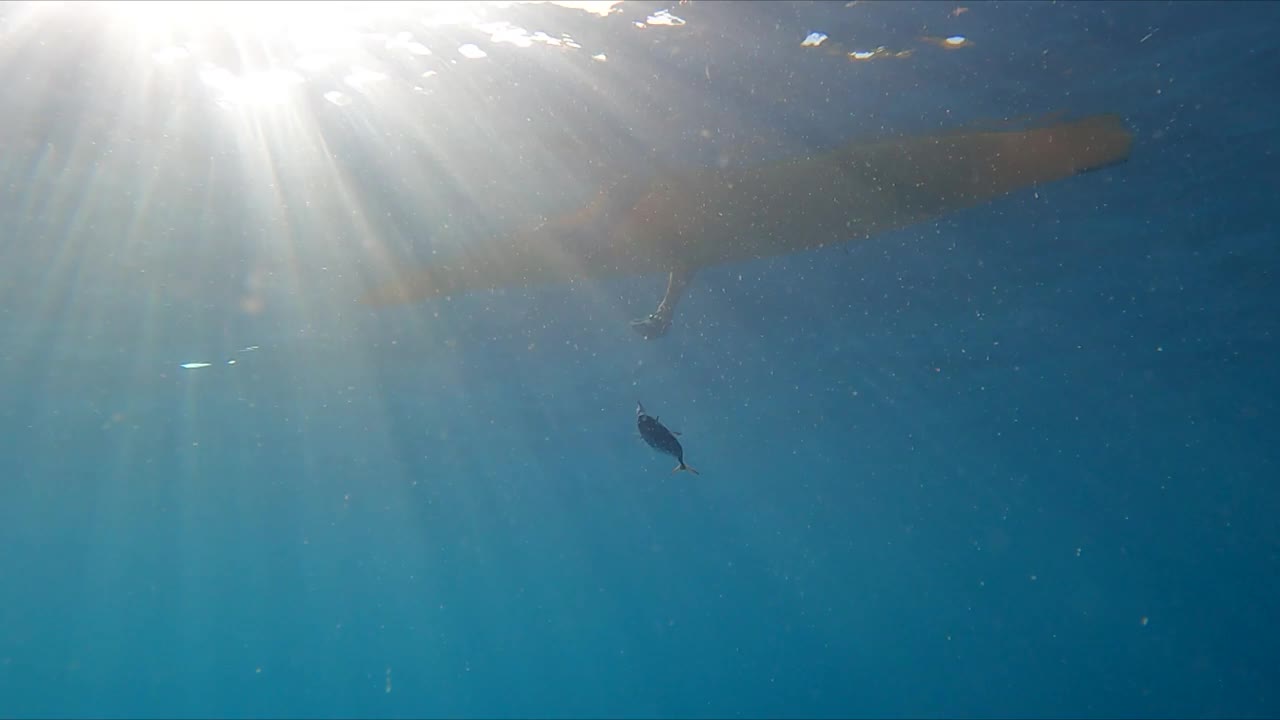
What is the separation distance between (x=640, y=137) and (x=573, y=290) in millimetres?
7141

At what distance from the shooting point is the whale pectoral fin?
11492mm

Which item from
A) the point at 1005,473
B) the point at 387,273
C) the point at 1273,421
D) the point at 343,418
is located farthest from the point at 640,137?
the point at 1005,473

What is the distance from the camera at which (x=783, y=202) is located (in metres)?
13.5

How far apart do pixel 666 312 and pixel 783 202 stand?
10.2ft

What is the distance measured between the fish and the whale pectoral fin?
0.12 ft

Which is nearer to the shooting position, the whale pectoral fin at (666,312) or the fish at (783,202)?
the whale pectoral fin at (666,312)

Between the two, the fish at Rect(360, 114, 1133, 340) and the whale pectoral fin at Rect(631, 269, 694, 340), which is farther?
the fish at Rect(360, 114, 1133, 340)

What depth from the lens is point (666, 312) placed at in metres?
13.5

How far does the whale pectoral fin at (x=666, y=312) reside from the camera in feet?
37.7

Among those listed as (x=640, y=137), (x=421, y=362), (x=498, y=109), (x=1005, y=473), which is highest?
(x=498, y=109)

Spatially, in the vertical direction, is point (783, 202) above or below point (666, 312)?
→ above

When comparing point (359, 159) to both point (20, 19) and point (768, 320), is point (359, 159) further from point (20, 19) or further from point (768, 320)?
point (768, 320)

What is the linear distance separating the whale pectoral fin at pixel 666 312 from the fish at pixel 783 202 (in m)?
0.04

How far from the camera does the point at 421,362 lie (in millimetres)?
24250
